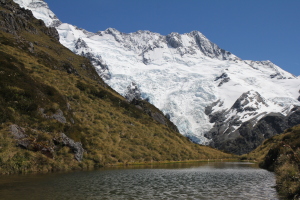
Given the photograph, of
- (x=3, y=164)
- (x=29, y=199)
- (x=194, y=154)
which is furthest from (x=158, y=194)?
(x=194, y=154)

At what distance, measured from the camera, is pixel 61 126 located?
1731 inches

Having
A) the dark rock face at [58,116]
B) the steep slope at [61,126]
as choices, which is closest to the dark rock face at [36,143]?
the steep slope at [61,126]

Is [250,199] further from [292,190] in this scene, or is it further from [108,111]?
[108,111]

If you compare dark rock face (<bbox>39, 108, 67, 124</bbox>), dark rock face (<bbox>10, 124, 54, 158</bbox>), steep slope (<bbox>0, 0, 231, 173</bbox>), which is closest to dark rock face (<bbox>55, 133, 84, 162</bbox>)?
steep slope (<bbox>0, 0, 231, 173</bbox>)

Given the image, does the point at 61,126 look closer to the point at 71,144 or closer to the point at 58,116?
the point at 58,116

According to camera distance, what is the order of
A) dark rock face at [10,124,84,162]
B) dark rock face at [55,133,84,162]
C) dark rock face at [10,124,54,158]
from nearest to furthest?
dark rock face at [10,124,54,158] → dark rock face at [10,124,84,162] → dark rock face at [55,133,84,162]

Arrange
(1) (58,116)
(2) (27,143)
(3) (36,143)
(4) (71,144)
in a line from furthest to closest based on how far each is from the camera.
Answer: (1) (58,116) < (4) (71,144) < (3) (36,143) < (2) (27,143)

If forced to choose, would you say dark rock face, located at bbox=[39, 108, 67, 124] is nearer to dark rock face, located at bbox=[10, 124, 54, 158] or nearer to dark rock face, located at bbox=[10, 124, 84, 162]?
dark rock face, located at bbox=[10, 124, 84, 162]

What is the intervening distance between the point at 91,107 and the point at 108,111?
5.22 meters

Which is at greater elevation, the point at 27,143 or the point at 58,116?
the point at 58,116

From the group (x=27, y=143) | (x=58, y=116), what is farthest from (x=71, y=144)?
(x=27, y=143)

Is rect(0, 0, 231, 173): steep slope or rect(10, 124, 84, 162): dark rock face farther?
rect(0, 0, 231, 173): steep slope

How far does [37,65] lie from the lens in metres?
69.4

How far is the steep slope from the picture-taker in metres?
35.9
